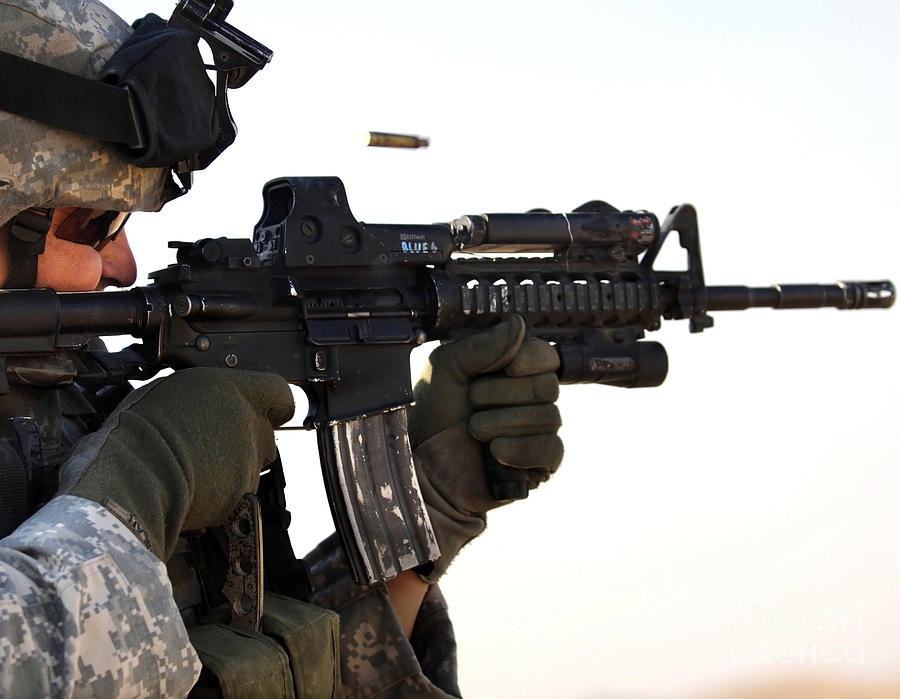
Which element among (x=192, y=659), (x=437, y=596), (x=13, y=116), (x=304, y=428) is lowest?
(x=437, y=596)

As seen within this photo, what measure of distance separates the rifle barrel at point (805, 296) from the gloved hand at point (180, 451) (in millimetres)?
2091

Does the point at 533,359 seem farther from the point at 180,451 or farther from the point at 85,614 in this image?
the point at 85,614

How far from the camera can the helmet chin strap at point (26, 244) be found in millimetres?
2791

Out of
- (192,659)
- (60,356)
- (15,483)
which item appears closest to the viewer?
(192,659)

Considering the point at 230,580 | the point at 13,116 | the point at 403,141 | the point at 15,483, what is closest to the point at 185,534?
the point at 230,580

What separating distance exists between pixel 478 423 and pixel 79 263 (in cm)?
129

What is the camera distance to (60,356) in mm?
2969

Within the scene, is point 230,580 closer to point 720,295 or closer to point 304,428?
point 304,428

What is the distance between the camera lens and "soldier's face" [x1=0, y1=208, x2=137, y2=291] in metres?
2.95

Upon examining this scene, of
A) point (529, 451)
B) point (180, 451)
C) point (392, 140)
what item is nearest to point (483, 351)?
point (529, 451)

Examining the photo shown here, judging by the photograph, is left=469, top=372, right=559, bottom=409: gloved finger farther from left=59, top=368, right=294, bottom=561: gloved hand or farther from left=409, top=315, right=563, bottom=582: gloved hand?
left=59, top=368, right=294, bottom=561: gloved hand

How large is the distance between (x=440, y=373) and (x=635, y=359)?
0.74 meters

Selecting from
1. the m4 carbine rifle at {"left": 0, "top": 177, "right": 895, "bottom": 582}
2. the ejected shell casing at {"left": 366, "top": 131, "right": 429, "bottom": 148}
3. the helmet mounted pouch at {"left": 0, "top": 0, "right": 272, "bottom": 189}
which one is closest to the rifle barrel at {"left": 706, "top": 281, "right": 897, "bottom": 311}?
the m4 carbine rifle at {"left": 0, "top": 177, "right": 895, "bottom": 582}

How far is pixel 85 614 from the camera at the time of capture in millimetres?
1931
